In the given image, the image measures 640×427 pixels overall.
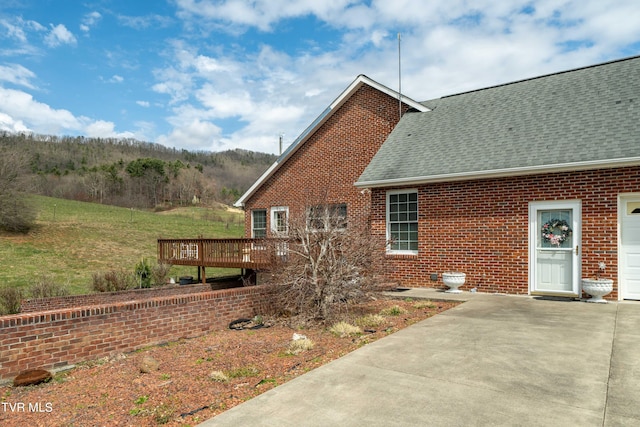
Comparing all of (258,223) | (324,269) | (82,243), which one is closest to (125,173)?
(82,243)

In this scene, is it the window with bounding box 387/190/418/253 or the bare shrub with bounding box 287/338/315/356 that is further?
→ the window with bounding box 387/190/418/253

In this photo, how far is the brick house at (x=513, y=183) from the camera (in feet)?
30.1

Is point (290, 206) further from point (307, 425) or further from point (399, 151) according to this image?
point (307, 425)

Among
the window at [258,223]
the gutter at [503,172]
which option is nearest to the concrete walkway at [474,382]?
the gutter at [503,172]

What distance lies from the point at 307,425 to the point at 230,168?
104302 millimetres

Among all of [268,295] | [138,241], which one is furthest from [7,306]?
[138,241]

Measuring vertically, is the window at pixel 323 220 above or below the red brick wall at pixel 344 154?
below

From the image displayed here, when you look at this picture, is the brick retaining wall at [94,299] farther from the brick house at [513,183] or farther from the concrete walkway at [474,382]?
the concrete walkway at [474,382]

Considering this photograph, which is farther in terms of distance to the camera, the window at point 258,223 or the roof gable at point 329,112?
the window at point 258,223

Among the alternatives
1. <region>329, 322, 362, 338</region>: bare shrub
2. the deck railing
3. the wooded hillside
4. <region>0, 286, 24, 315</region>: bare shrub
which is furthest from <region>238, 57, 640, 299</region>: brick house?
the wooded hillside

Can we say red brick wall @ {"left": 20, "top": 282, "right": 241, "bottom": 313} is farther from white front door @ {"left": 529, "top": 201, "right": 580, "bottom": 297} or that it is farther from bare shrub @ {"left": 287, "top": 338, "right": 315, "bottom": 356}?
white front door @ {"left": 529, "top": 201, "right": 580, "bottom": 297}

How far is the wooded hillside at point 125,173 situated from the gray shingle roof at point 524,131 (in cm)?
5735

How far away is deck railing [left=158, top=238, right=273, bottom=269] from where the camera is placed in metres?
13.3

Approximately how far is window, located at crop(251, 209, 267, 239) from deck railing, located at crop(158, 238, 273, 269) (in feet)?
11.3
